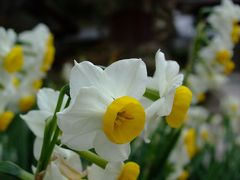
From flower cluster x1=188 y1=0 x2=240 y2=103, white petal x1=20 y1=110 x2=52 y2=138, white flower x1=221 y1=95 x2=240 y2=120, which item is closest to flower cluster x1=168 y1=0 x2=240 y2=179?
flower cluster x1=188 y1=0 x2=240 y2=103

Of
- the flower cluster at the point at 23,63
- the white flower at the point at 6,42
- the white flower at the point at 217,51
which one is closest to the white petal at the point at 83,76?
the flower cluster at the point at 23,63

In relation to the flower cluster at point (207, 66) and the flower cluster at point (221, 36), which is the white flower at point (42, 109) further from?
the flower cluster at point (221, 36)

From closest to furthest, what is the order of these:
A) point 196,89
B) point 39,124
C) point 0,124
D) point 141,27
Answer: point 39,124 < point 0,124 < point 196,89 < point 141,27

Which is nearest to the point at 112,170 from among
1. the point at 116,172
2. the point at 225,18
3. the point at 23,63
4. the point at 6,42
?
Result: the point at 116,172

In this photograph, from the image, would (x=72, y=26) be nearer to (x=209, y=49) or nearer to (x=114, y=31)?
(x=114, y=31)

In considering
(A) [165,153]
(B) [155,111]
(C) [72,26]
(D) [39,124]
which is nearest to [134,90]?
(B) [155,111]

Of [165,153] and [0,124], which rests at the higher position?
[0,124]

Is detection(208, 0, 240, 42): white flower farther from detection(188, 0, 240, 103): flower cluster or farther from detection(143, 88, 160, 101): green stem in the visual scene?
detection(143, 88, 160, 101): green stem
